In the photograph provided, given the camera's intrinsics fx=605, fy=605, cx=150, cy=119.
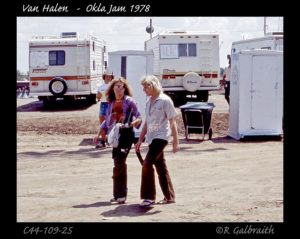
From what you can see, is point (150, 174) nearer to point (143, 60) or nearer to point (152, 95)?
point (152, 95)

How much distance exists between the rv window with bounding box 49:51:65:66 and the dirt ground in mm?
7700

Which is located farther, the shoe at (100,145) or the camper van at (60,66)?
the camper van at (60,66)

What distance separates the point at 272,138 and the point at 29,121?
27.9 feet

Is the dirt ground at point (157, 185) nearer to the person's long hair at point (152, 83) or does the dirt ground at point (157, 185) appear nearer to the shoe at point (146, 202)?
the shoe at point (146, 202)

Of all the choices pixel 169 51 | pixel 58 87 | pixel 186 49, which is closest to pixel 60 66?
pixel 58 87

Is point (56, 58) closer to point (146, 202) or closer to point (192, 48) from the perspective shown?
point (192, 48)

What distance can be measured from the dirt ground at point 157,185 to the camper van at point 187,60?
7981 millimetres

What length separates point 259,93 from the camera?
14914 millimetres

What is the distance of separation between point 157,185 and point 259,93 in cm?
626

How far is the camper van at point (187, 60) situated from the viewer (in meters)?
24.3

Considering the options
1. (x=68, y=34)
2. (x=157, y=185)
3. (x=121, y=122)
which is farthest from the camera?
(x=68, y=34)

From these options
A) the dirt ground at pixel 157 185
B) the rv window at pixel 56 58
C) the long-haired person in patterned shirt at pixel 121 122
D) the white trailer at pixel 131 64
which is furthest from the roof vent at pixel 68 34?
the long-haired person in patterned shirt at pixel 121 122

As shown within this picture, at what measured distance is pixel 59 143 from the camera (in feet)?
49.2
